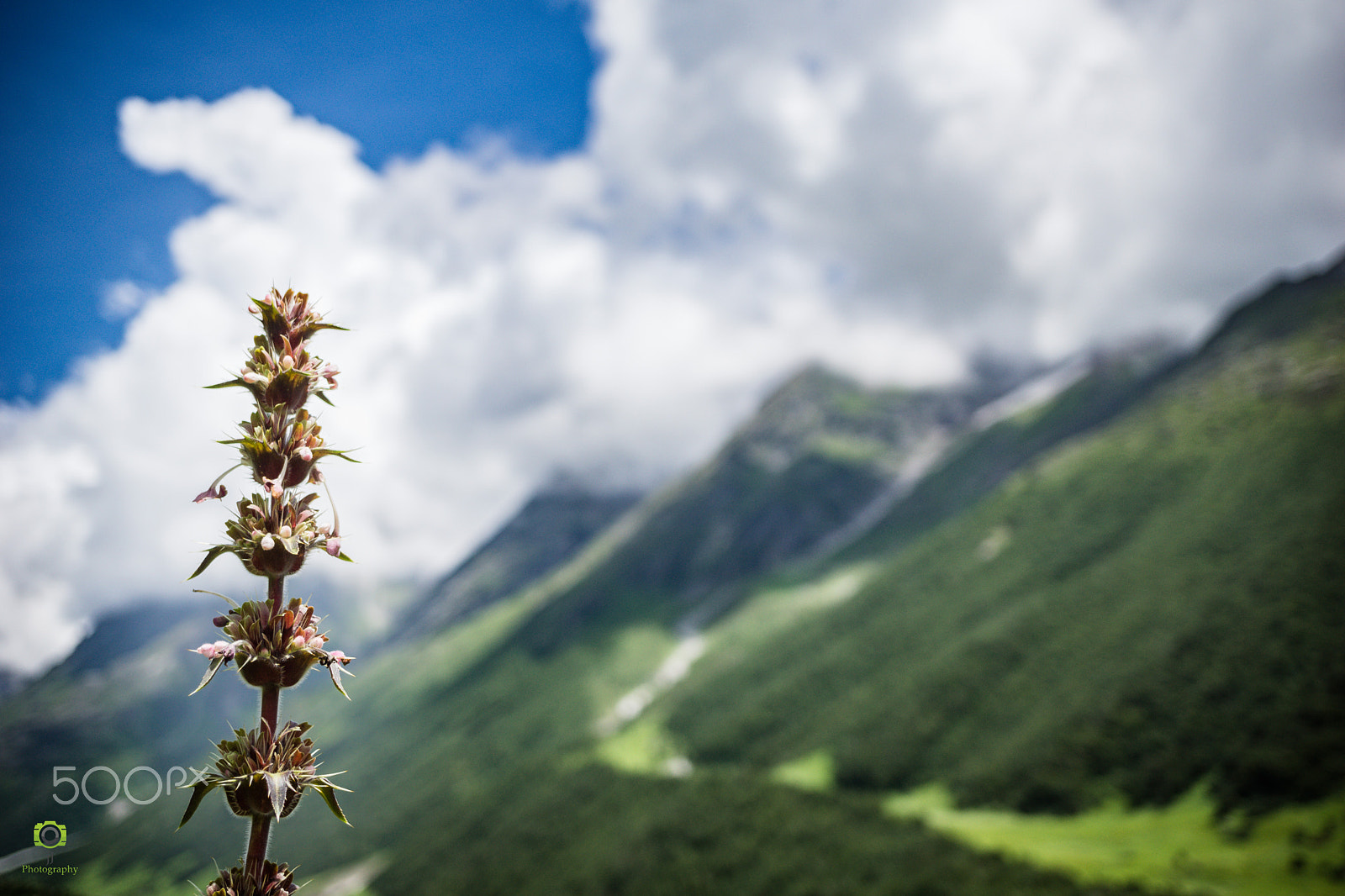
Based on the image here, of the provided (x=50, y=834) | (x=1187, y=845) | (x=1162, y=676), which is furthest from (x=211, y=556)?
(x=1162, y=676)

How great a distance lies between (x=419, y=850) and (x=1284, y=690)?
21858 cm

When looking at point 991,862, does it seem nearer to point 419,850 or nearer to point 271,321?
point 271,321

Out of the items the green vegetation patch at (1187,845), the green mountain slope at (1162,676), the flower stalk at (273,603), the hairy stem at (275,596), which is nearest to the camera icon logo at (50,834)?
the flower stalk at (273,603)

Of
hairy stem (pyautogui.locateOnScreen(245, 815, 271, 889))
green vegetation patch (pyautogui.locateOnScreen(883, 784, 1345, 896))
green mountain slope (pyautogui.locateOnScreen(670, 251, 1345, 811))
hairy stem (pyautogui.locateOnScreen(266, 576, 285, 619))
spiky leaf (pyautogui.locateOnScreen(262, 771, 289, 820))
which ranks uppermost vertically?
hairy stem (pyautogui.locateOnScreen(266, 576, 285, 619))

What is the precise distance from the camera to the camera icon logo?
16.2 meters

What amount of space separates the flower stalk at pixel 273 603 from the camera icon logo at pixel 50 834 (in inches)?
642

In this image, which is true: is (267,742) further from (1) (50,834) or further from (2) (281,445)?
(1) (50,834)

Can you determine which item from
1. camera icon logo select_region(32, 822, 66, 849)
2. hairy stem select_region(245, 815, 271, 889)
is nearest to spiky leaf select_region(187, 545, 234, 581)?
hairy stem select_region(245, 815, 271, 889)

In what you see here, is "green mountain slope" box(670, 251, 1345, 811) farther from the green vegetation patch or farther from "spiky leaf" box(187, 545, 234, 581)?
"spiky leaf" box(187, 545, 234, 581)

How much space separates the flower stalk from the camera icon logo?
16.3 metres

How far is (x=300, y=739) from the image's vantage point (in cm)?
620

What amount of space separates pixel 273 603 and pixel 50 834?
18640 millimetres

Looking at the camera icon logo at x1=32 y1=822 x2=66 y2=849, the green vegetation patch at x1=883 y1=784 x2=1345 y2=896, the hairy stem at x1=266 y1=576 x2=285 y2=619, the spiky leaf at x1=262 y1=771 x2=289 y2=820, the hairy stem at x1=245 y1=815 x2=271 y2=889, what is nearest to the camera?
the spiky leaf at x1=262 y1=771 x2=289 y2=820

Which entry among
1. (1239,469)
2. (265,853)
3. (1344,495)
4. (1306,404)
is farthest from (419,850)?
(1306,404)
